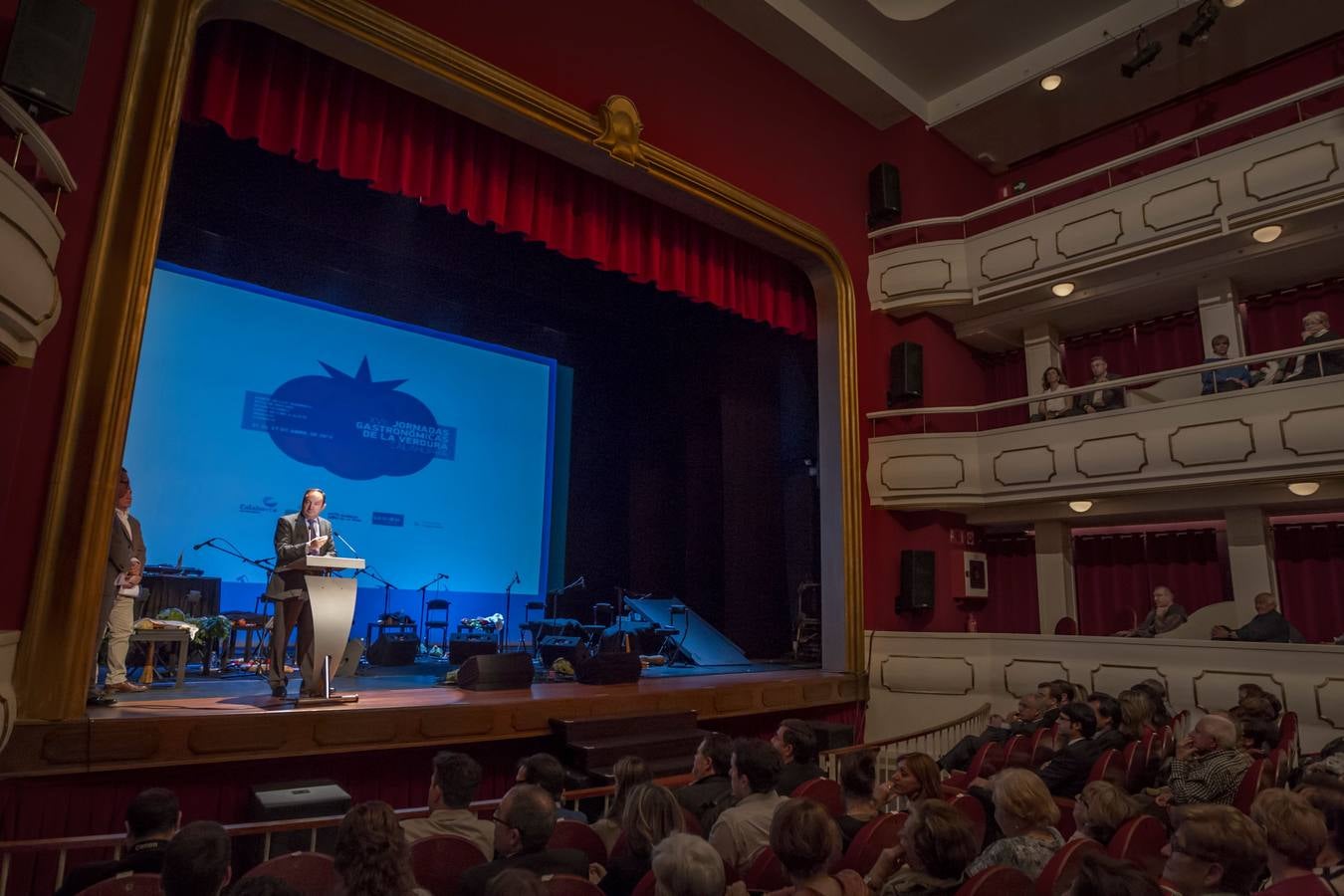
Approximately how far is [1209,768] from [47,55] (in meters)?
5.40

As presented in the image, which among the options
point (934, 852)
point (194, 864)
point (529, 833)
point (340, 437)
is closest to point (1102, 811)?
point (934, 852)

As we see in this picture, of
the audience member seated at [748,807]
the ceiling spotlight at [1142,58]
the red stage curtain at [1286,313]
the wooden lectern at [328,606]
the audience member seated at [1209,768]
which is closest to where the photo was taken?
the audience member seated at [748,807]

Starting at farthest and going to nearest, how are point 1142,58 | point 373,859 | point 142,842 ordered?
point 1142,58 → point 142,842 → point 373,859

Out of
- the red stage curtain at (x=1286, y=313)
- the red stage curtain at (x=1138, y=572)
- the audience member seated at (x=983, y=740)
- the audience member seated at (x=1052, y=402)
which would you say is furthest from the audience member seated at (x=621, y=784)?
the red stage curtain at (x=1286, y=313)

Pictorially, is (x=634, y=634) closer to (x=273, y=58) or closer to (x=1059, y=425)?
(x=1059, y=425)

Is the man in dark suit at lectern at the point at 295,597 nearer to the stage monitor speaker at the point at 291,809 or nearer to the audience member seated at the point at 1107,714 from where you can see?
the stage monitor speaker at the point at 291,809

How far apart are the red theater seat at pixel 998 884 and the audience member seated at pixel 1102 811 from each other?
0.63 metres

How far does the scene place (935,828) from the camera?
2.04 m

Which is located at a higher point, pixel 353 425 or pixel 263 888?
pixel 353 425

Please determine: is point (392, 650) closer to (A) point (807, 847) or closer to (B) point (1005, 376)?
(A) point (807, 847)

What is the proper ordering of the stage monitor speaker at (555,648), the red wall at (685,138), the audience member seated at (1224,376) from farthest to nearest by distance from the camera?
the stage monitor speaker at (555,648) < the audience member seated at (1224,376) < the red wall at (685,138)

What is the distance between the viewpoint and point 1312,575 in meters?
7.11

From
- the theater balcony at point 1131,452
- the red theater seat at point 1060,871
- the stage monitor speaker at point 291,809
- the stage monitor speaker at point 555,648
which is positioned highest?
the theater balcony at point 1131,452

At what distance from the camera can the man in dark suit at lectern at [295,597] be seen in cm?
439
